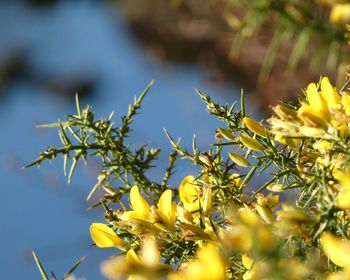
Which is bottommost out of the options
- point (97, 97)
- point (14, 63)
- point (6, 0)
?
point (97, 97)

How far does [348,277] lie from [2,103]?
6.06 meters

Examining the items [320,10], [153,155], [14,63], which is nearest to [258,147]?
[153,155]

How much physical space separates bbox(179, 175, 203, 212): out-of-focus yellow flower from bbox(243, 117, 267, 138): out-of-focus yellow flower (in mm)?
88

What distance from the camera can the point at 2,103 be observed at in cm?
625

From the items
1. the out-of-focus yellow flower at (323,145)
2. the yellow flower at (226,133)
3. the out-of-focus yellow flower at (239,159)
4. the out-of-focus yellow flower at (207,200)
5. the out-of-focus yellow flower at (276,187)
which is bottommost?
the out-of-focus yellow flower at (276,187)

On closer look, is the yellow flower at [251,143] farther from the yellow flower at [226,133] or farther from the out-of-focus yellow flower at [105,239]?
the out-of-focus yellow flower at [105,239]

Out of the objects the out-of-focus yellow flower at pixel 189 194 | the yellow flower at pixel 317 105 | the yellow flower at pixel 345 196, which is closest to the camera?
the yellow flower at pixel 345 196

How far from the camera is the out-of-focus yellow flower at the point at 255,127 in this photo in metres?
0.70

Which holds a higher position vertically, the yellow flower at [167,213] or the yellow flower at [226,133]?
the yellow flower at [226,133]

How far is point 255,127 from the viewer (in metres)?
0.71

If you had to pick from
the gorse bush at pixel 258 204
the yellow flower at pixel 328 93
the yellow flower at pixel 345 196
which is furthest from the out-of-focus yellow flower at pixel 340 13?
the yellow flower at pixel 345 196

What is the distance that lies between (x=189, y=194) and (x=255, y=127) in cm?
11

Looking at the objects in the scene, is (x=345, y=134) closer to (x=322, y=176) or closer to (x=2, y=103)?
(x=322, y=176)

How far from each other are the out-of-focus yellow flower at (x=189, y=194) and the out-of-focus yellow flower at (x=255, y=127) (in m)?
0.09
